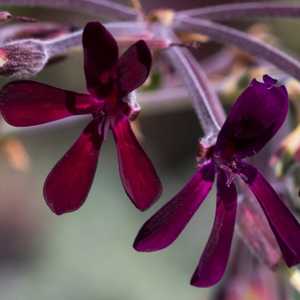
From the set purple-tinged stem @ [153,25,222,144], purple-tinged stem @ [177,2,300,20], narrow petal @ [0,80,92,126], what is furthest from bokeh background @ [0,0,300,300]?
narrow petal @ [0,80,92,126]

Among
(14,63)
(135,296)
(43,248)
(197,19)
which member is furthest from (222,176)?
(43,248)

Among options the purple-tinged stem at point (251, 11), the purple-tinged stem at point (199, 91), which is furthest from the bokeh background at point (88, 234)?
the purple-tinged stem at point (199, 91)

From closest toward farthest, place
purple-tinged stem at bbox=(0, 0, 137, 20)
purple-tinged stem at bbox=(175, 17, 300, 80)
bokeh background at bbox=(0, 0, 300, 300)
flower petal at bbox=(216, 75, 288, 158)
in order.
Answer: flower petal at bbox=(216, 75, 288, 158)
purple-tinged stem at bbox=(175, 17, 300, 80)
purple-tinged stem at bbox=(0, 0, 137, 20)
bokeh background at bbox=(0, 0, 300, 300)

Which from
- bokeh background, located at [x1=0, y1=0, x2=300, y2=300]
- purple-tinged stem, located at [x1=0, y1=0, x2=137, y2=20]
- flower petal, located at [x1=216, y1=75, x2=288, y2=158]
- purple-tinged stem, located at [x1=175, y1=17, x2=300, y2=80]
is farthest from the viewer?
bokeh background, located at [x1=0, y1=0, x2=300, y2=300]

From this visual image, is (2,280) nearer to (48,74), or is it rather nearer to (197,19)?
(48,74)

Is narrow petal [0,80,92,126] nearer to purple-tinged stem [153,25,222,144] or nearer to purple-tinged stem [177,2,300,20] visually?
purple-tinged stem [153,25,222,144]

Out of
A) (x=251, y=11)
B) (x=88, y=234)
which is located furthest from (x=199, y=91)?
(x=88, y=234)
